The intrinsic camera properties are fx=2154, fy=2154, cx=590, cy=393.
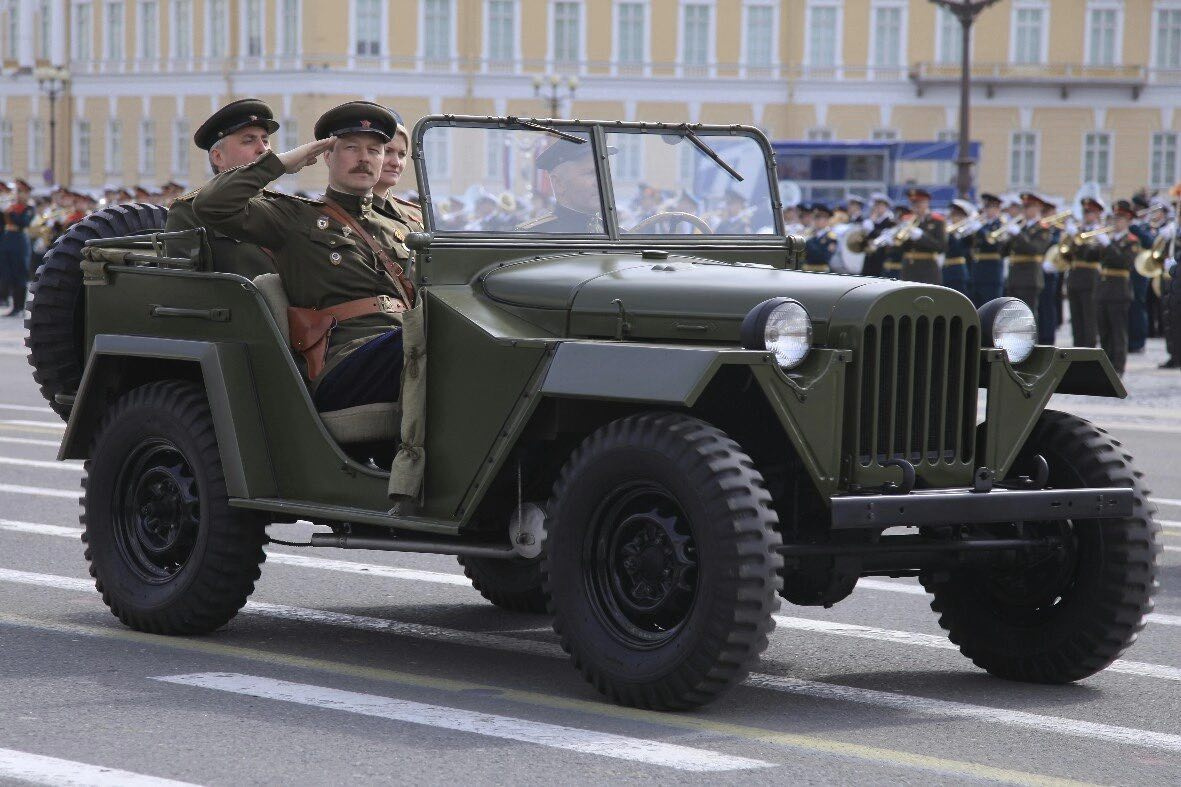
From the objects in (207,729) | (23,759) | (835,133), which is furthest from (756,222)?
(835,133)

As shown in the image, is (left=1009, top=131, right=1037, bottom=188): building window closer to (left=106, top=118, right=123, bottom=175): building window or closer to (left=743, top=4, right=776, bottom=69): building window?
(left=743, top=4, right=776, bottom=69): building window

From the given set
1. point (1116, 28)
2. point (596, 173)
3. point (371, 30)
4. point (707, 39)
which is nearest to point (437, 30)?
point (371, 30)

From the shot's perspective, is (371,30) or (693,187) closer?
(693,187)

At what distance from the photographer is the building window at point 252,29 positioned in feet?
245

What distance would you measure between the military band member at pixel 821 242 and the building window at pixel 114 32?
167 feet

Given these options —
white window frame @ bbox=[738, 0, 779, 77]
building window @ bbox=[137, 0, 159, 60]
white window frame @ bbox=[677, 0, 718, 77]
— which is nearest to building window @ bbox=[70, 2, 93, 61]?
building window @ bbox=[137, 0, 159, 60]

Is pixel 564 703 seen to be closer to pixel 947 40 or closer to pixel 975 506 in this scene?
pixel 975 506

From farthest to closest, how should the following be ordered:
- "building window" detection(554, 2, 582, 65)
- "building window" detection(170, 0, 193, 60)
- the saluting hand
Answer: "building window" detection(170, 0, 193, 60)
"building window" detection(554, 2, 582, 65)
the saluting hand

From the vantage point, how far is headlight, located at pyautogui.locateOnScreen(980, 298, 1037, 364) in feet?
23.3

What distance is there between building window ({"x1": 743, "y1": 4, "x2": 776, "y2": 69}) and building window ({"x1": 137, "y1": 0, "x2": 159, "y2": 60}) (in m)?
21.5

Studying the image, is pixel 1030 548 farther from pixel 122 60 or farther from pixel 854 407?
pixel 122 60

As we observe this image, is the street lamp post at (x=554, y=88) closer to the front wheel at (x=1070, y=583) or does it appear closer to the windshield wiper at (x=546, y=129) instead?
the windshield wiper at (x=546, y=129)

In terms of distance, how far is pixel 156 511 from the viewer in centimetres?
820

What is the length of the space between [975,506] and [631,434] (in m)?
1.11
